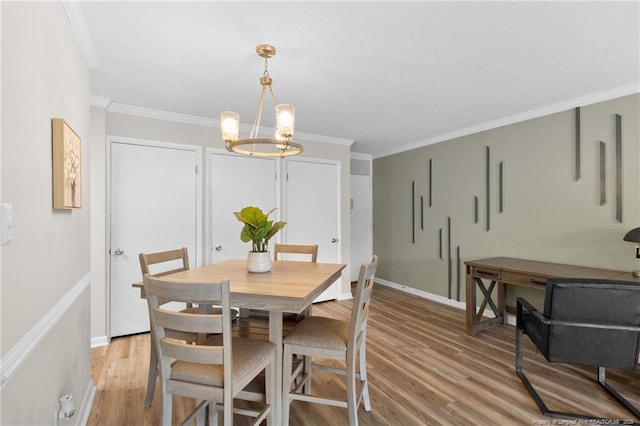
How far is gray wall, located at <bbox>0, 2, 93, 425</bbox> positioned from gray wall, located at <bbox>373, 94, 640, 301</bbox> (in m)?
3.92

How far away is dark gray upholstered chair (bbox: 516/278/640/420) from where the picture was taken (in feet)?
6.03

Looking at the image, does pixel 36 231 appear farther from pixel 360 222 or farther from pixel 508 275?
pixel 360 222

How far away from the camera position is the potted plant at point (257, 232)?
1.91 m

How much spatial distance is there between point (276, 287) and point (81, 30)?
1846mm


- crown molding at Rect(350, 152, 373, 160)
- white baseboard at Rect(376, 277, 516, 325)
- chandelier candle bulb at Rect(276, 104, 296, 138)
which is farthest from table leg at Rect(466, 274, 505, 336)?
crown molding at Rect(350, 152, 373, 160)

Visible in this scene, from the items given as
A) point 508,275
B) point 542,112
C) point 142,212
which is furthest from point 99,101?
point 542,112

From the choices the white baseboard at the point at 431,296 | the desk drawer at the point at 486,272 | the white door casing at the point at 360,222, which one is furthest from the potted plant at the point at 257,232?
the white door casing at the point at 360,222

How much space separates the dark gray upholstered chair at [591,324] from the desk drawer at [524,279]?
2.34 feet

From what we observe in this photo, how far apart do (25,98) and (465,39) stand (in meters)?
2.24

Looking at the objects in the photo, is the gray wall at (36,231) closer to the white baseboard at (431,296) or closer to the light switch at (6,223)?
the light switch at (6,223)

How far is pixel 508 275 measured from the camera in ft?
9.49

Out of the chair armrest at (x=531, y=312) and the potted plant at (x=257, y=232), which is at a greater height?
the potted plant at (x=257, y=232)

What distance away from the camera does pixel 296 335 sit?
5.71 feet

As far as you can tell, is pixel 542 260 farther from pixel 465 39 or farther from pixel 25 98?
pixel 25 98
